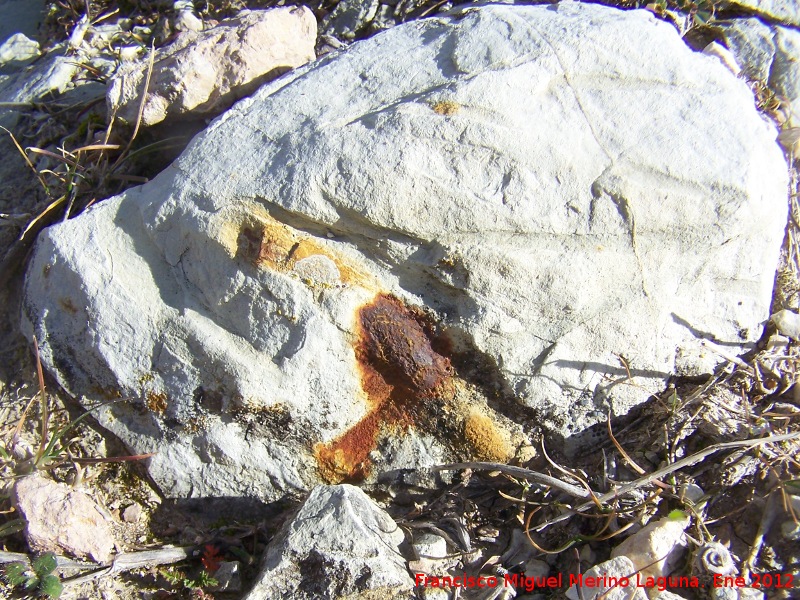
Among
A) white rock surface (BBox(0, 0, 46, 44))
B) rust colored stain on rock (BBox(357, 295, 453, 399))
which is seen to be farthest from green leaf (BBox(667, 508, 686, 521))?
white rock surface (BBox(0, 0, 46, 44))

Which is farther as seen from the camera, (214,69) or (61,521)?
(214,69)

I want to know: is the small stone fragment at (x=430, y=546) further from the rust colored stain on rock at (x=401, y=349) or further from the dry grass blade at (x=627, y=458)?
the dry grass blade at (x=627, y=458)

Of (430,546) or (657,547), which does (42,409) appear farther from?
(657,547)

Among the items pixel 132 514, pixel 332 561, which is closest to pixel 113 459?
pixel 132 514

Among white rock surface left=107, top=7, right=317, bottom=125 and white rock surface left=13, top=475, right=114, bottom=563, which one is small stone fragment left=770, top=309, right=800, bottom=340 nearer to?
white rock surface left=107, top=7, right=317, bottom=125

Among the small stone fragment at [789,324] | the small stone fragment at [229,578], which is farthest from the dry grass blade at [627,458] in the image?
the small stone fragment at [229,578]

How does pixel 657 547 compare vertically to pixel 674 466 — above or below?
below

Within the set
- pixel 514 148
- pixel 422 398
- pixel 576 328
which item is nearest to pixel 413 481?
pixel 422 398
